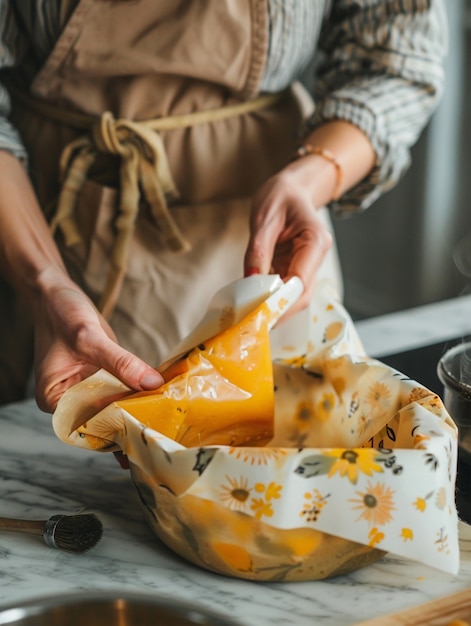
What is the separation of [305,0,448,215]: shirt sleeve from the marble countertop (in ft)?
1.48

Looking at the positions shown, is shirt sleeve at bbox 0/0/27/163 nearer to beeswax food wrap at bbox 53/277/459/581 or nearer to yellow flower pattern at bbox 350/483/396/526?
beeswax food wrap at bbox 53/277/459/581

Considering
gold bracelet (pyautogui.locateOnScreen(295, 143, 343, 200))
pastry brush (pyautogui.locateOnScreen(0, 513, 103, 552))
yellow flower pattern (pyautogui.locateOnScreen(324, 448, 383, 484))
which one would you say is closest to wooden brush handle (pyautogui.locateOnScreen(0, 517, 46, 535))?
pastry brush (pyautogui.locateOnScreen(0, 513, 103, 552))

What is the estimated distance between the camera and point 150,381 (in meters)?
0.67

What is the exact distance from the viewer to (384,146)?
100 centimetres

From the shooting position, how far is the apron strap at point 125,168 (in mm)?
964

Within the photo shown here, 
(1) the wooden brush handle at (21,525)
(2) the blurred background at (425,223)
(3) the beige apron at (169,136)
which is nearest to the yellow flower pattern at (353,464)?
(1) the wooden brush handle at (21,525)

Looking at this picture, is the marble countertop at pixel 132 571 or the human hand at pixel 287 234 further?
the human hand at pixel 287 234

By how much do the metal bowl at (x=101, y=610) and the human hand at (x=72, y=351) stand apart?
150 mm

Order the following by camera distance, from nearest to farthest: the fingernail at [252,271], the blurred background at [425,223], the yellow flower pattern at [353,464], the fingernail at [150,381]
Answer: the yellow flower pattern at [353,464] < the fingernail at [150,381] < the fingernail at [252,271] < the blurred background at [425,223]

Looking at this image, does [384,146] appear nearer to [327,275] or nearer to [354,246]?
[327,275]

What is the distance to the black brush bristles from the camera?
656 millimetres

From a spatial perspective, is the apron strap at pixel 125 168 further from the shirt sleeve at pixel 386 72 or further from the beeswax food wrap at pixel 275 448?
the beeswax food wrap at pixel 275 448

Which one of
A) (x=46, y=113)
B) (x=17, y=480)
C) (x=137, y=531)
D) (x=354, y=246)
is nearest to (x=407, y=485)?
(x=137, y=531)

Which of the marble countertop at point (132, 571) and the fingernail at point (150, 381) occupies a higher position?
the fingernail at point (150, 381)
